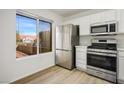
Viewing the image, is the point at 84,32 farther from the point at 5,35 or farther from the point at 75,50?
the point at 5,35

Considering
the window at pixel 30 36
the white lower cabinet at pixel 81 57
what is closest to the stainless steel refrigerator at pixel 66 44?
the white lower cabinet at pixel 81 57

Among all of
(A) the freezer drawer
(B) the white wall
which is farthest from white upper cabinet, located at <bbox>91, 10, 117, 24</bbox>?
(B) the white wall

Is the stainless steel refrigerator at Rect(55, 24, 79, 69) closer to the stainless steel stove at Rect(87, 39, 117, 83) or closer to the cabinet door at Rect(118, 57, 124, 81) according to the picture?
the stainless steel stove at Rect(87, 39, 117, 83)

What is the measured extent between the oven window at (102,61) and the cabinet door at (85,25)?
0.97 metres

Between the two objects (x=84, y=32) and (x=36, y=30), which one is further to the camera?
(x=84, y=32)

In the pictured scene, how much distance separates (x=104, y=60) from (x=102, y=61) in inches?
2.9

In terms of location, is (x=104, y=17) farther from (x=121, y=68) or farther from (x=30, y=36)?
(x=30, y=36)

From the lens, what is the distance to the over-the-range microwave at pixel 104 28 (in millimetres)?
2715

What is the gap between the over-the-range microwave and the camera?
272 cm

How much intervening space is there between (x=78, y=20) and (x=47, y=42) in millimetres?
1626

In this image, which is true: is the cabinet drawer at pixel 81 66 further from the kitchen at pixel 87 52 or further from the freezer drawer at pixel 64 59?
the freezer drawer at pixel 64 59
